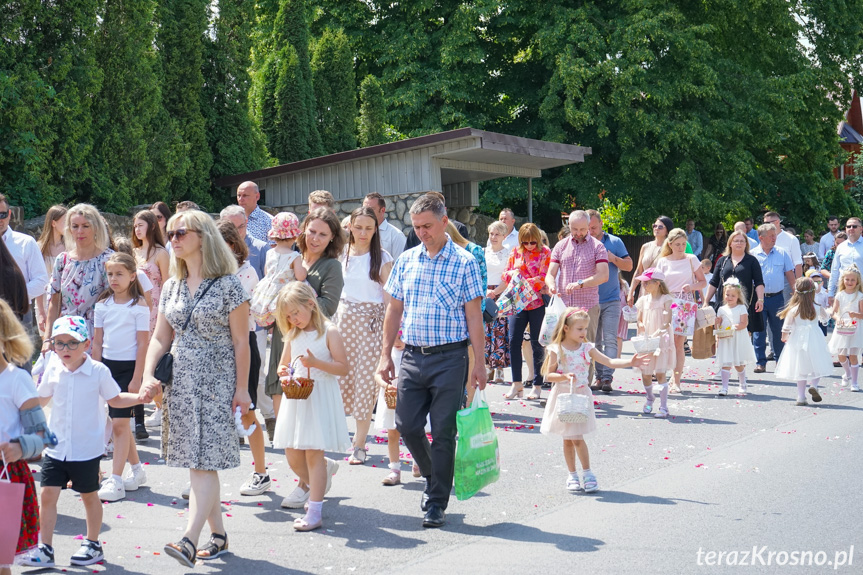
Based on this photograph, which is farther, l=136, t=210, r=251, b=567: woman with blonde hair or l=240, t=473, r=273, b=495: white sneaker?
l=240, t=473, r=273, b=495: white sneaker

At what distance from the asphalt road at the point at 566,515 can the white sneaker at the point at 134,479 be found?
8 centimetres

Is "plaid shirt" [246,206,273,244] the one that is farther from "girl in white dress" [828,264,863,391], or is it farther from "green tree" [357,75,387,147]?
"green tree" [357,75,387,147]

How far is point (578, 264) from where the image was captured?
10938 mm

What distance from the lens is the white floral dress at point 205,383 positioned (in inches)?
202

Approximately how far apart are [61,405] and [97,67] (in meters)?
11.7

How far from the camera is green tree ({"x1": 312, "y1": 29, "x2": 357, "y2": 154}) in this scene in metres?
26.8

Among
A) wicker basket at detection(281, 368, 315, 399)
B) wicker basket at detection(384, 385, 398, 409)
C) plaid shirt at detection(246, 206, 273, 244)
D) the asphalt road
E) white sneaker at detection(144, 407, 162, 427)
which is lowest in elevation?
the asphalt road

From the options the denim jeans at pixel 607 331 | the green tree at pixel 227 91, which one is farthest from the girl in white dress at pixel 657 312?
the green tree at pixel 227 91

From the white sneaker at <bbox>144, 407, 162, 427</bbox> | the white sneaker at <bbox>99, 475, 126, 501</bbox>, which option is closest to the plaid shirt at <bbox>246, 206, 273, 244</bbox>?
the white sneaker at <bbox>144, 407, 162, 427</bbox>

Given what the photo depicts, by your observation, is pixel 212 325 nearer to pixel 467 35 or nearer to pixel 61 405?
pixel 61 405

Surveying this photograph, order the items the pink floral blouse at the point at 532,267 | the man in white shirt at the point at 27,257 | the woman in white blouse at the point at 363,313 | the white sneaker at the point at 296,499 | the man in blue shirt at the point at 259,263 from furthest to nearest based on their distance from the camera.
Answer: the pink floral blouse at the point at 532,267, the man in blue shirt at the point at 259,263, the man in white shirt at the point at 27,257, the woman in white blouse at the point at 363,313, the white sneaker at the point at 296,499

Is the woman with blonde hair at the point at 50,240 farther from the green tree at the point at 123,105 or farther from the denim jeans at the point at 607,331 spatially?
the green tree at the point at 123,105

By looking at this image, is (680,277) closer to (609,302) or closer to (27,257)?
(609,302)

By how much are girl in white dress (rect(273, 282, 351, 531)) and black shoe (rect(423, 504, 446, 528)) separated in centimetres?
66
